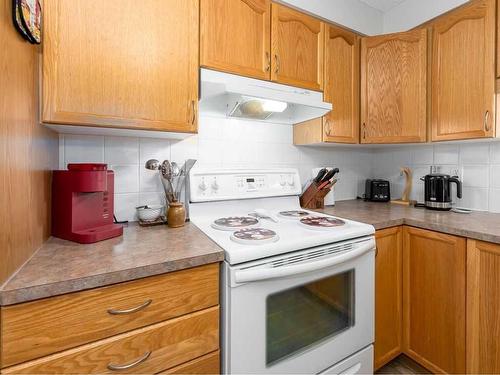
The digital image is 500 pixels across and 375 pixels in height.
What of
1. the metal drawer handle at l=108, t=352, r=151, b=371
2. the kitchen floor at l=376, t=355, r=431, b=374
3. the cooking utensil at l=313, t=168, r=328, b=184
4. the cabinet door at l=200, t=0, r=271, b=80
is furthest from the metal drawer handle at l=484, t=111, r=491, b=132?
the metal drawer handle at l=108, t=352, r=151, b=371

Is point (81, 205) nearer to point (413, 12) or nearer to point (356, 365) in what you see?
point (356, 365)

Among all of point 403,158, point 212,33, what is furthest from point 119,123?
point 403,158

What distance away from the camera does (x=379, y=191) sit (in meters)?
2.02

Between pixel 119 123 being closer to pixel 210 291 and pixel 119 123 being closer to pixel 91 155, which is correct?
pixel 91 155

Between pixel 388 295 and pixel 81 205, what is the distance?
1598 millimetres

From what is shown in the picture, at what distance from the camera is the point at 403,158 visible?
6.71 ft

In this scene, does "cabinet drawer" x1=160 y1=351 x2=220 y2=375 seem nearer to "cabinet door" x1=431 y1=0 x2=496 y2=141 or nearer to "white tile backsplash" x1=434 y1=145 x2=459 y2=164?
"cabinet door" x1=431 y1=0 x2=496 y2=141

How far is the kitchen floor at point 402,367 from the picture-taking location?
4.81 ft

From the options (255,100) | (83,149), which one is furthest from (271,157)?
(83,149)

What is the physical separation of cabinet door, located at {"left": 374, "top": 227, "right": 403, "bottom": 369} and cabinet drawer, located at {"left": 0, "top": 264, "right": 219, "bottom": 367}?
3.18 ft

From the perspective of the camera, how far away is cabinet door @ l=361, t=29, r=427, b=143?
5.30ft

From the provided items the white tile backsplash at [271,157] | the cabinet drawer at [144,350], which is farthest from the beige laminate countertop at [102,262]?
the white tile backsplash at [271,157]

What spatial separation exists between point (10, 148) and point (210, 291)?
28.3 inches

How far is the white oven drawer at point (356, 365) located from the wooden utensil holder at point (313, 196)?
87 cm
